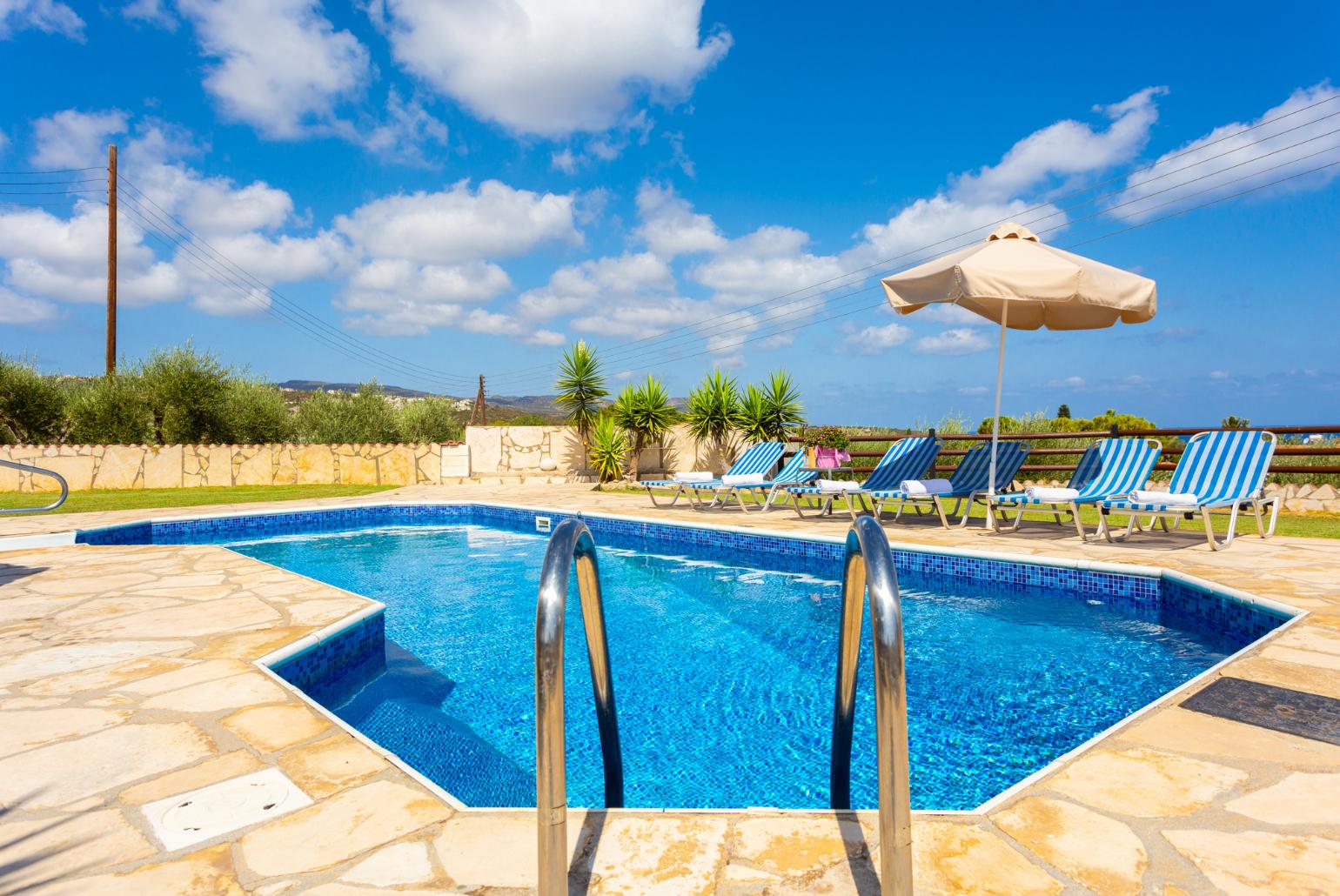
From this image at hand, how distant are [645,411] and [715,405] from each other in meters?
1.66

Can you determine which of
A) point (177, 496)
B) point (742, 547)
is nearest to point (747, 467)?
point (742, 547)

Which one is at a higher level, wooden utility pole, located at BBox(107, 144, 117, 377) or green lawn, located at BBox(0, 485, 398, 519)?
wooden utility pole, located at BBox(107, 144, 117, 377)

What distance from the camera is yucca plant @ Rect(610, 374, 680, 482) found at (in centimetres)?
1645

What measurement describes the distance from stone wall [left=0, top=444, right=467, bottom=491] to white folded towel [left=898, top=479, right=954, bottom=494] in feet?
41.6

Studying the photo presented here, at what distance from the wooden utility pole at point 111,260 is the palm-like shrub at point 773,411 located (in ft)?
54.8

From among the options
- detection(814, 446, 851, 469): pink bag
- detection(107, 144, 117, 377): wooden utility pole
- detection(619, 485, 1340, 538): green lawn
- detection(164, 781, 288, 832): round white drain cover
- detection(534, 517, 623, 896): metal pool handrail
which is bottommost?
detection(164, 781, 288, 832): round white drain cover

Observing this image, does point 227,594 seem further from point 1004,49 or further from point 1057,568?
point 1004,49

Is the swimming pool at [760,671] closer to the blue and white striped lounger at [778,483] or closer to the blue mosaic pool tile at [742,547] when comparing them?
the blue mosaic pool tile at [742,547]

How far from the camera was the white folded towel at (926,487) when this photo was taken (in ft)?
26.6

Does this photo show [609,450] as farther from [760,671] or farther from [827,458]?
[760,671]

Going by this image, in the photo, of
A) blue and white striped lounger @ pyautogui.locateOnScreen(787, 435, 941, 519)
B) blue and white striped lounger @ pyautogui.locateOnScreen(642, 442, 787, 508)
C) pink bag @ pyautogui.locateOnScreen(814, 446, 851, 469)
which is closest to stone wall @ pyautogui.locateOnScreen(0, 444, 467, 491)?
blue and white striped lounger @ pyautogui.locateOnScreen(642, 442, 787, 508)

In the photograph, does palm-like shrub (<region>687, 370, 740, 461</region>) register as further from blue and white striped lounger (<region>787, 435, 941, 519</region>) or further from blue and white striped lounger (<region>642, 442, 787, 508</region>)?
blue and white striped lounger (<region>787, 435, 941, 519</region>)

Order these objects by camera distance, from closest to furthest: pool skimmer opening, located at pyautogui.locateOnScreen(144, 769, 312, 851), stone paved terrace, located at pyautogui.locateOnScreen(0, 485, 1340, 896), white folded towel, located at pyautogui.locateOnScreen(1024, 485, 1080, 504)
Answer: stone paved terrace, located at pyautogui.locateOnScreen(0, 485, 1340, 896) → pool skimmer opening, located at pyautogui.locateOnScreen(144, 769, 312, 851) → white folded towel, located at pyautogui.locateOnScreen(1024, 485, 1080, 504)

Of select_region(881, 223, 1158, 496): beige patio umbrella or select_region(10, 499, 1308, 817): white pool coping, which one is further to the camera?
select_region(881, 223, 1158, 496): beige patio umbrella
